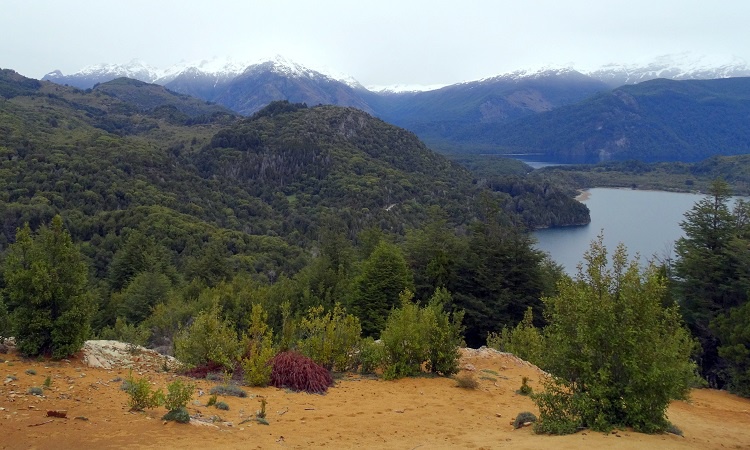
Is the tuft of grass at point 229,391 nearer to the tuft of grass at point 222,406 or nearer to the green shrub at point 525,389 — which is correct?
the tuft of grass at point 222,406

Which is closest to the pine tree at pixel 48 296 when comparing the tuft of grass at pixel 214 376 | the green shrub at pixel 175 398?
the tuft of grass at pixel 214 376

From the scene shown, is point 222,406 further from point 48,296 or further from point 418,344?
point 418,344

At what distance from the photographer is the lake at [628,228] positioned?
81.8 meters

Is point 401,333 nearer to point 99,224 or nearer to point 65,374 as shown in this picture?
point 65,374

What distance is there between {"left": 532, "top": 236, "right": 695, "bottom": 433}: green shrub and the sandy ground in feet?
1.48

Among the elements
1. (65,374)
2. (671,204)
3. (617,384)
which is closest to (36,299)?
(65,374)

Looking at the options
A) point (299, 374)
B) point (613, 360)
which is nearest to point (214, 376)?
point (299, 374)

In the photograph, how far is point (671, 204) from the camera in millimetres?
133000

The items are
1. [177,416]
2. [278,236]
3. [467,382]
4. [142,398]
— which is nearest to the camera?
[177,416]

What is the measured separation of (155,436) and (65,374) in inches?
166

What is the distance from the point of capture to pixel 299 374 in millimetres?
12461

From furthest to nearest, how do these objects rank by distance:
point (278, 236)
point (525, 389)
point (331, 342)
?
point (278, 236) → point (331, 342) → point (525, 389)

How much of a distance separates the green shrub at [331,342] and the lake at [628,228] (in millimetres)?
53660

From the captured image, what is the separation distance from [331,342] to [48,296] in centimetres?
689
